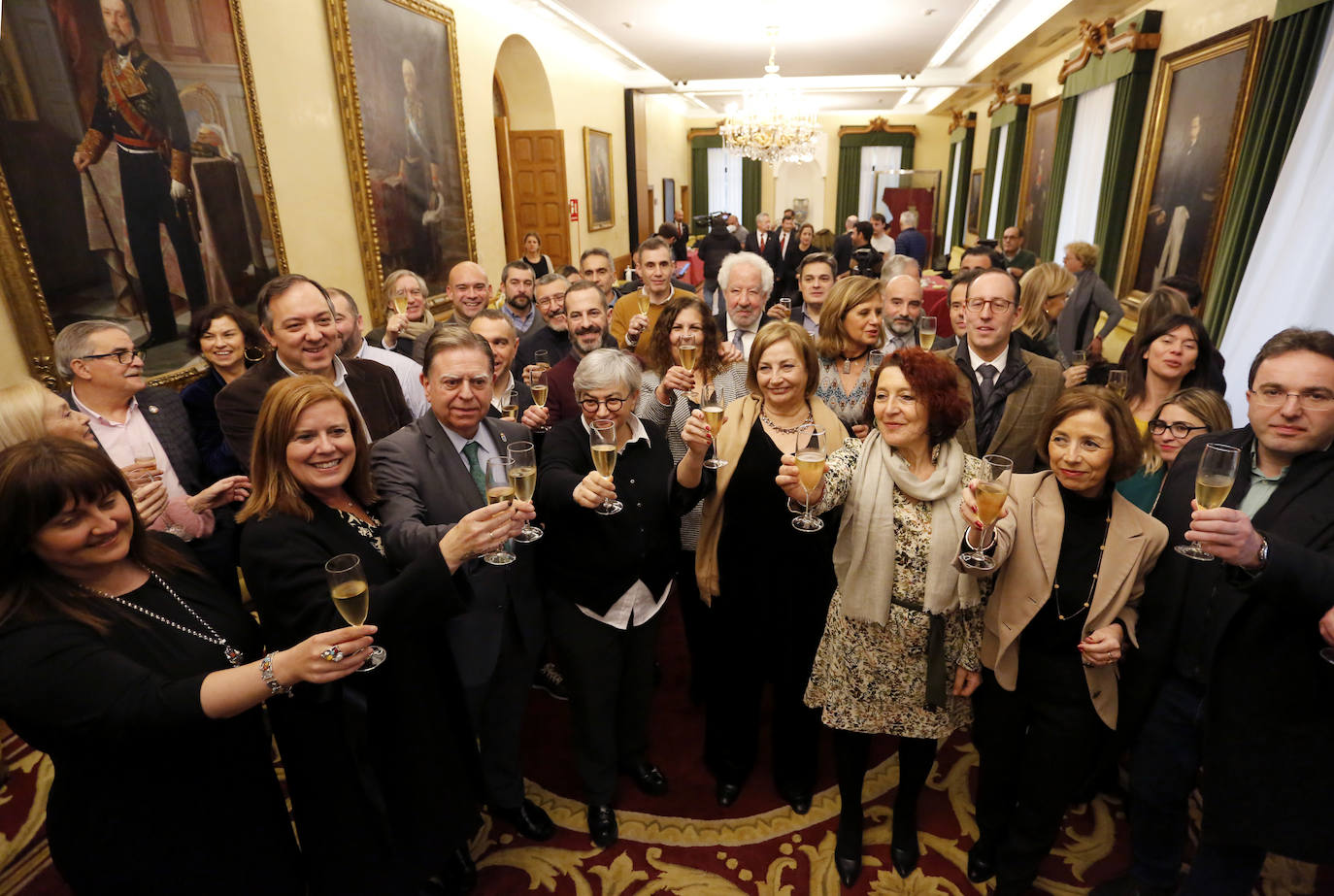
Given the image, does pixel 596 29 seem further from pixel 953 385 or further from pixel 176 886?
pixel 176 886

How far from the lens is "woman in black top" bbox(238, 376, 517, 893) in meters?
1.66

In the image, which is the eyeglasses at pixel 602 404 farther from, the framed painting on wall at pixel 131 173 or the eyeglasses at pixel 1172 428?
the framed painting on wall at pixel 131 173

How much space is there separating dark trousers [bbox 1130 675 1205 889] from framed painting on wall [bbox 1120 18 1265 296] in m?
→ 4.83

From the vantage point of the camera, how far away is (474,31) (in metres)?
7.27

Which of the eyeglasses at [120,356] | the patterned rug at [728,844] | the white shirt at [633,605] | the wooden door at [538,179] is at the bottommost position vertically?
the patterned rug at [728,844]

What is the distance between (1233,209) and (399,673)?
6201 millimetres

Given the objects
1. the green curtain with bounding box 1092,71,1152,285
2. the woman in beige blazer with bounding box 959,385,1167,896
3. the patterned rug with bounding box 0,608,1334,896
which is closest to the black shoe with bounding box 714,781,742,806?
the patterned rug with bounding box 0,608,1334,896

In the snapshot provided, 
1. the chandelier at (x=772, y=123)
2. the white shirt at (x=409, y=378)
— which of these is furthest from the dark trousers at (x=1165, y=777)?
the chandelier at (x=772, y=123)

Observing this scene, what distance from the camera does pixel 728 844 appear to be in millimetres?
2568

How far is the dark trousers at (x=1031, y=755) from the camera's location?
207 centimetres

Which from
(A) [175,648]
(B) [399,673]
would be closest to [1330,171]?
(B) [399,673]

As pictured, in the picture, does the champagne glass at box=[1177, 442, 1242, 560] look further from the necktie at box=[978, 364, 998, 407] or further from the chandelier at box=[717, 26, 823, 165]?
the chandelier at box=[717, 26, 823, 165]

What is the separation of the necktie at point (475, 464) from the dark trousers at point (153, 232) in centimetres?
272

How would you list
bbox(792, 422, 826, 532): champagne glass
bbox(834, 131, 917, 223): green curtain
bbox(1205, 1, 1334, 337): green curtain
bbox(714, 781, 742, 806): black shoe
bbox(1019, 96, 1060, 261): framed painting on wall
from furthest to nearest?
bbox(834, 131, 917, 223): green curtain
bbox(1019, 96, 1060, 261): framed painting on wall
bbox(1205, 1, 1334, 337): green curtain
bbox(714, 781, 742, 806): black shoe
bbox(792, 422, 826, 532): champagne glass
